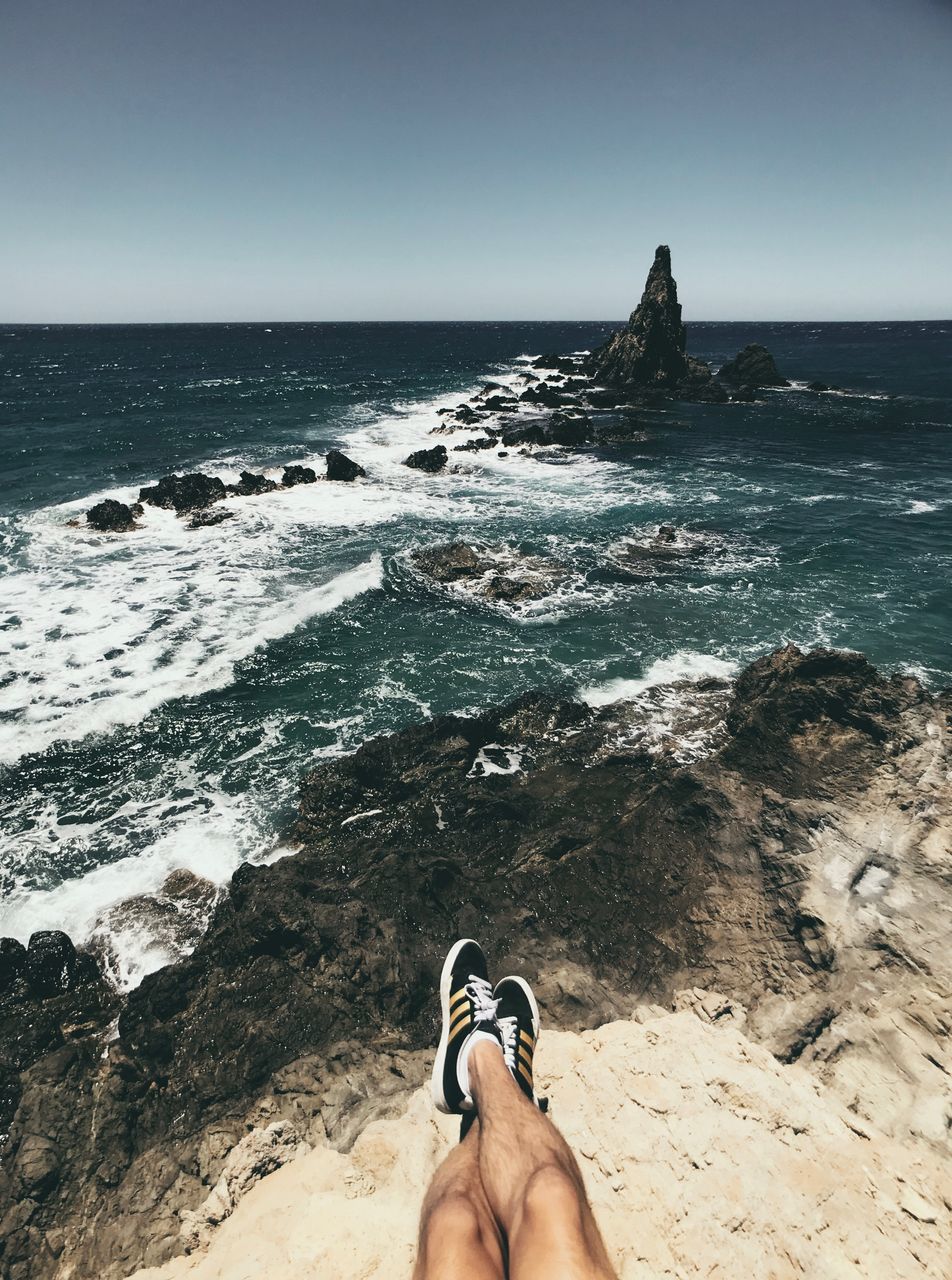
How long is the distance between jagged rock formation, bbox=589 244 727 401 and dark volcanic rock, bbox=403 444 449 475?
4137 centimetres

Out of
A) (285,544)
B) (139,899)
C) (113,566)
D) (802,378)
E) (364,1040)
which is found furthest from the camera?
(802,378)

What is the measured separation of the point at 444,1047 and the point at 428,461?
1387 inches

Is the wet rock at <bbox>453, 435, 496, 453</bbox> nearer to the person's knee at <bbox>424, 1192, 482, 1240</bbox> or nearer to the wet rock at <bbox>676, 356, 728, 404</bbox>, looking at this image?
the wet rock at <bbox>676, 356, 728, 404</bbox>

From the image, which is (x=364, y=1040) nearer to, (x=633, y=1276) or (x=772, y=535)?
(x=633, y=1276)

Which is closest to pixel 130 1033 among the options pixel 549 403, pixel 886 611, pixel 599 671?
pixel 599 671

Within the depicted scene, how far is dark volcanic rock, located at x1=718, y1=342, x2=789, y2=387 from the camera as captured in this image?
2758 inches

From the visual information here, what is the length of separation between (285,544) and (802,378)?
79.8 m

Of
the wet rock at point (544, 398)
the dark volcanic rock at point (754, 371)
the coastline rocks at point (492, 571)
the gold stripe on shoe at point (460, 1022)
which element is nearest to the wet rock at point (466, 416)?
the wet rock at point (544, 398)

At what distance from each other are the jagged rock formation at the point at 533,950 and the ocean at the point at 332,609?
82.4 inches

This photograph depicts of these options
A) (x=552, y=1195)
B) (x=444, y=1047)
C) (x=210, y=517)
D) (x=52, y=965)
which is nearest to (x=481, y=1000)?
(x=444, y=1047)

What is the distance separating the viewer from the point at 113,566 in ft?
75.8

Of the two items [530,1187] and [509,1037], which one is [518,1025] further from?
[530,1187]

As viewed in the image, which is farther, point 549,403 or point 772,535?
point 549,403

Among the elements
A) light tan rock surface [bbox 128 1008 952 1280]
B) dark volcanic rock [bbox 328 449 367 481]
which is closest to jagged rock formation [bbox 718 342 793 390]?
dark volcanic rock [bbox 328 449 367 481]
